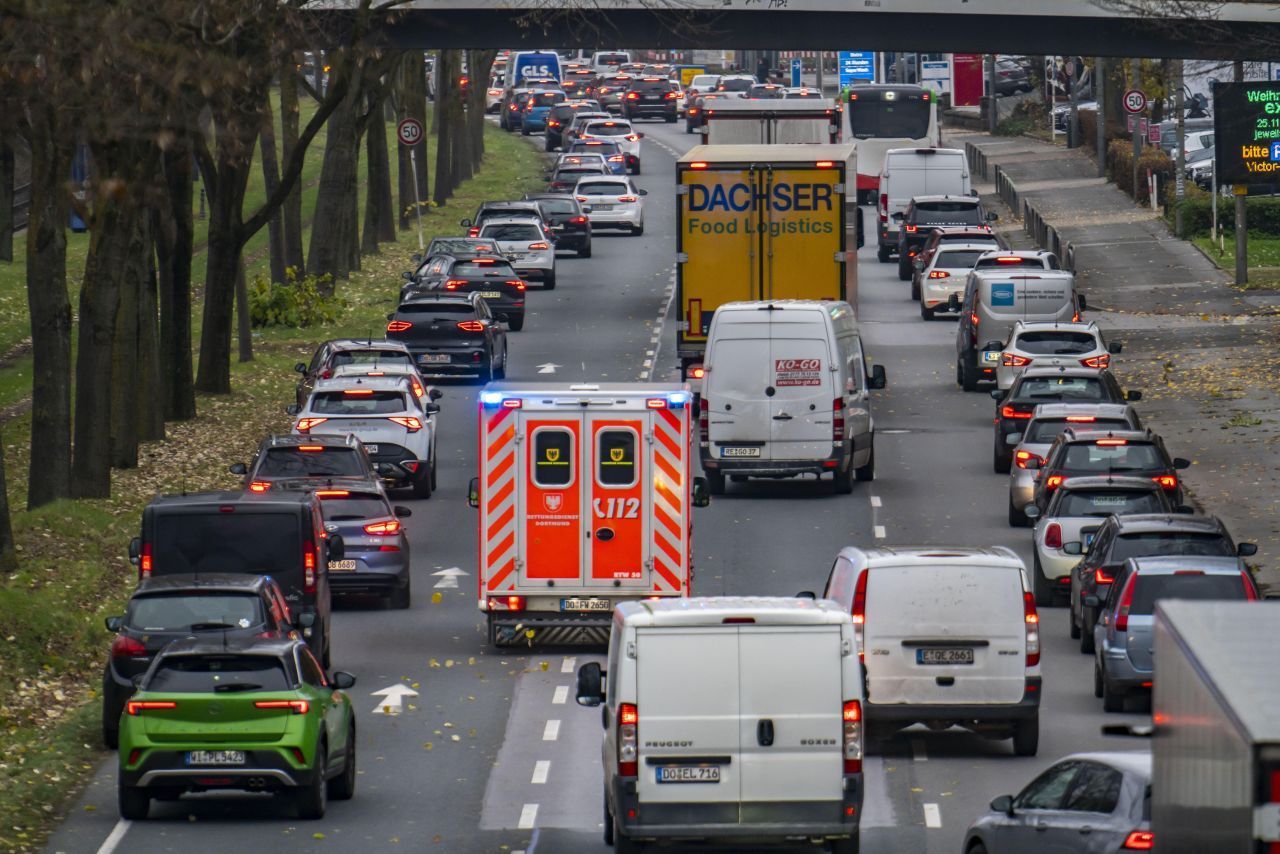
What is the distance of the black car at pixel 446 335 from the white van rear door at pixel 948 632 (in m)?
23.6

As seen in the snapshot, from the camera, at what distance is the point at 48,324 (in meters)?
28.2

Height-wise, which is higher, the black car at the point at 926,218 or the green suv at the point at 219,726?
the black car at the point at 926,218

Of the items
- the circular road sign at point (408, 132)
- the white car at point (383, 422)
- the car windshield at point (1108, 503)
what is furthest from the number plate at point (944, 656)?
the circular road sign at point (408, 132)

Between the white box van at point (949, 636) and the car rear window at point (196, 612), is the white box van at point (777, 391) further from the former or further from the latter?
the car rear window at point (196, 612)

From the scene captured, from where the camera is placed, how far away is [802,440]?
31.7 metres

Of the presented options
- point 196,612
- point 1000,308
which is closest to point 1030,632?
point 196,612

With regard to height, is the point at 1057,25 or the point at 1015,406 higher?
the point at 1057,25

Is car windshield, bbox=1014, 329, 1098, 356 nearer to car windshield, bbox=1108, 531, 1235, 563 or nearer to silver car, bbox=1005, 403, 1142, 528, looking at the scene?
silver car, bbox=1005, 403, 1142, 528

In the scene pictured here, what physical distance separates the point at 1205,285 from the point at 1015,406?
23030 millimetres

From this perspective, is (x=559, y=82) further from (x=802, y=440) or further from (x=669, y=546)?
(x=669, y=546)

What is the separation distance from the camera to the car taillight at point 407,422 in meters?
32.5

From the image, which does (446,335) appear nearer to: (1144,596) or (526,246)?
(526,246)

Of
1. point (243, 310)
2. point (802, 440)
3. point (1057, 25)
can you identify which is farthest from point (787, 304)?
point (1057, 25)

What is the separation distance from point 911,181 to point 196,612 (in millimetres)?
44836
